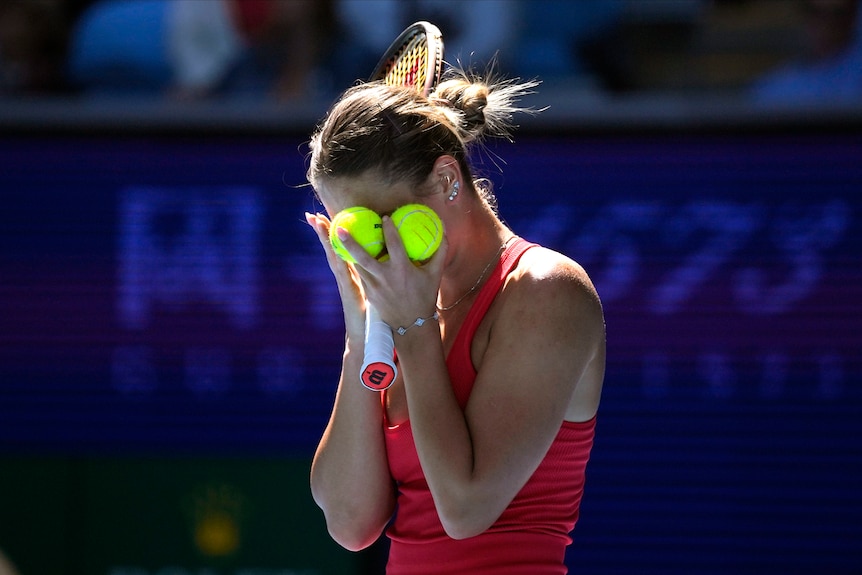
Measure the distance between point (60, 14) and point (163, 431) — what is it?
199cm

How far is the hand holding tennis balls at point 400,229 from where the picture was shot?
→ 1.80m

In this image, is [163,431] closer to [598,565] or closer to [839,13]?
[598,565]

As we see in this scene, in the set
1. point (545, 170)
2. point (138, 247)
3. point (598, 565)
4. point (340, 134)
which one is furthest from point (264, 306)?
point (340, 134)

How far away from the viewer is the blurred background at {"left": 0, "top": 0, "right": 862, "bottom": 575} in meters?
4.38

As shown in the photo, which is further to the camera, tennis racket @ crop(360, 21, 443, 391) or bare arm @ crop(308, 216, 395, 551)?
bare arm @ crop(308, 216, 395, 551)

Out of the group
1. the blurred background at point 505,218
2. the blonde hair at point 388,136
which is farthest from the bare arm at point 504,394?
the blurred background at point 505,218

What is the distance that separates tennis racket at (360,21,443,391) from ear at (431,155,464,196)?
13cm

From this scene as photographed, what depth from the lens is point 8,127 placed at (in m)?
4.70

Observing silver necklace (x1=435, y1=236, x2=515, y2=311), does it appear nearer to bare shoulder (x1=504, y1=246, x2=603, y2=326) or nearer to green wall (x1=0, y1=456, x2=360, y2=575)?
bare shoulder (x1=504, y1=246, x2=603, y2=326)

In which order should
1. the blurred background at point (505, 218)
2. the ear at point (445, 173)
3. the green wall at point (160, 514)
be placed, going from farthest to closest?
1. the green wall at point (160, 514)
2. the blurred background at point (505, 218)
3. the ear at point (445, 173)

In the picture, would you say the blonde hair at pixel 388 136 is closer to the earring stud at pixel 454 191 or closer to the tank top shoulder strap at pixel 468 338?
the earring stud at pixel 454 191

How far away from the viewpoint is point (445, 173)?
192cm

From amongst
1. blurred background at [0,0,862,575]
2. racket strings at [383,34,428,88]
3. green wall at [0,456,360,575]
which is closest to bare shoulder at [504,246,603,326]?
racket strings at [383,34,428,88]

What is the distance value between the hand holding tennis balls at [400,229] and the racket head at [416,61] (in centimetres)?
26
